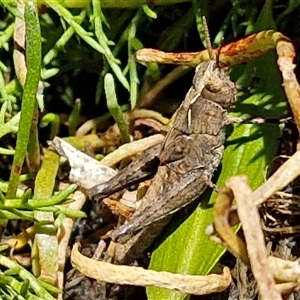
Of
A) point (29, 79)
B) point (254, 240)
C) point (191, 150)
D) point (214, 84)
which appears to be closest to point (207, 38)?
point (214, 84)

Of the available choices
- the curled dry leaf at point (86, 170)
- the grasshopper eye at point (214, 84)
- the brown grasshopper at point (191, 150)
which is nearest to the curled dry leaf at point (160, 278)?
the brown grasshopper at point (191, 150)

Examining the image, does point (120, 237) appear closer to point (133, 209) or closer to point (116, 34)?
point (133, 209)

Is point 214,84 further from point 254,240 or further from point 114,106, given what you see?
point 254,240

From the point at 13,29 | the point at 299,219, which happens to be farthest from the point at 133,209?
the point at 13,29

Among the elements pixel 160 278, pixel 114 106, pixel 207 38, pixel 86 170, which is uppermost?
pixel 207 38

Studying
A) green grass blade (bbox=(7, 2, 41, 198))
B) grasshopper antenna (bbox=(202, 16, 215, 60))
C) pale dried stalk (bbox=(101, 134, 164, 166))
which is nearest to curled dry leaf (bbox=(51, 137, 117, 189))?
pale dried stalk (bbox=(101, 134, 164, 166))

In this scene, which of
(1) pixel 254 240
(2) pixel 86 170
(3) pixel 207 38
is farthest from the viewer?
(2) pixel 86 170
